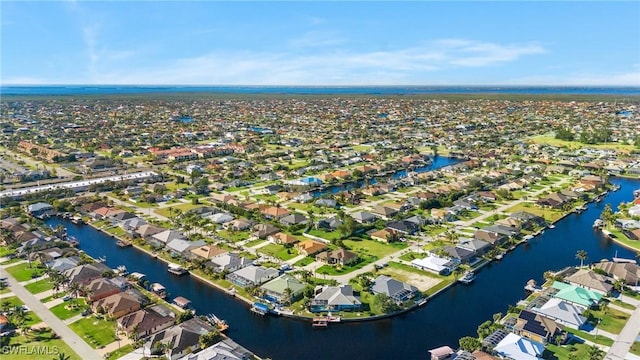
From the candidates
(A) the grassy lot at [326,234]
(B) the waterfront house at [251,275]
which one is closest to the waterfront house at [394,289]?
(B) the waterfront house at [251,275]

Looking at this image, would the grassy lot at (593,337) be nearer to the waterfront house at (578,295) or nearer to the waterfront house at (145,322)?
the waterfront house at (578,295)

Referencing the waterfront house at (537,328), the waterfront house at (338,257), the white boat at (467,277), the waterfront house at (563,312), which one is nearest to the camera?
the waterfront house at (537,328)

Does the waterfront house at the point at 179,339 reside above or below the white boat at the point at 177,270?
above

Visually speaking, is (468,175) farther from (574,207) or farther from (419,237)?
(419,237)

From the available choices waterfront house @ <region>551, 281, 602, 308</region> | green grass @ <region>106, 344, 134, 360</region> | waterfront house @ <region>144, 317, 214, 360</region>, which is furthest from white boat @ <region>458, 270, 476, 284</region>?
green grass @ <region>106, 344, 134, 360</region>

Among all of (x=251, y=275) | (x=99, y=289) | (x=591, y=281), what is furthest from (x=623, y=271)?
(x=99, y=289)

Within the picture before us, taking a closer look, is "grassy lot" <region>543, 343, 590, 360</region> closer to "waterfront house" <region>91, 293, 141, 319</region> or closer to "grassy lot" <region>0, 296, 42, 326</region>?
"waterfront house" <region>91, 293, 141, 319</region>

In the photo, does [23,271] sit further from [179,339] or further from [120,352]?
[179,339]
